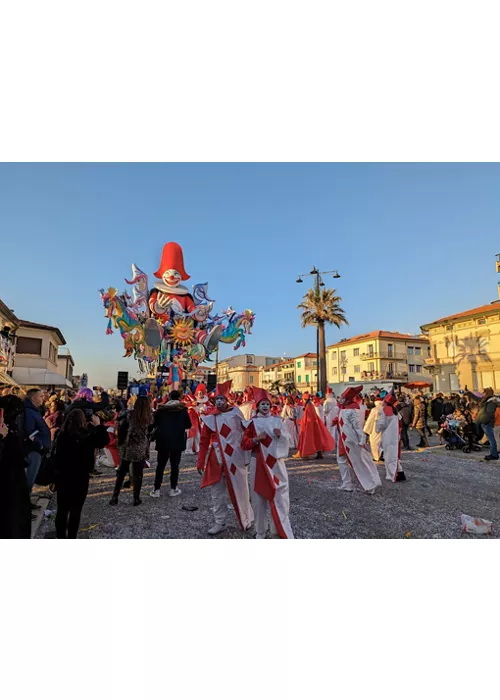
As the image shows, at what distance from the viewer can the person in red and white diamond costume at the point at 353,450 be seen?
6.63 m

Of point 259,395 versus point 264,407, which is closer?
point 264,407

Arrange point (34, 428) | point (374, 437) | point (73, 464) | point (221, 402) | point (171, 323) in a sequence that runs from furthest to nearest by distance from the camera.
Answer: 1. point (171, 323)
2. point (374, 437)
3. point (34, 428)
4. point (221, 402)
5. point (73, 464)

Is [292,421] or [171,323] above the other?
[171,323]

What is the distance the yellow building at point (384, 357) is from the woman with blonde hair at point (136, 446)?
5024 centimetres

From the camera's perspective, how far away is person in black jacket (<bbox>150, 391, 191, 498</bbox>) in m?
6.25

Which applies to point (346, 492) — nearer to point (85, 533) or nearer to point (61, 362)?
point (85, 533)

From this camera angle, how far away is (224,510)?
4816mm

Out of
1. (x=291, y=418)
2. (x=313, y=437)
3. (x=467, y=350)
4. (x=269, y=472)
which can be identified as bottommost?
(x=313, y=437)

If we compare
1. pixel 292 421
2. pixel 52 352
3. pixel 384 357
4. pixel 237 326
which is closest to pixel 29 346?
pixel 52 352

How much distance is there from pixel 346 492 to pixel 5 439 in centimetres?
539

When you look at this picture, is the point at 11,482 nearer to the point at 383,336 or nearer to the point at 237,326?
the point at 237,326

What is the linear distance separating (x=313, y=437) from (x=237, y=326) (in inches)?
545

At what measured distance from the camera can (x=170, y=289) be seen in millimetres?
22562

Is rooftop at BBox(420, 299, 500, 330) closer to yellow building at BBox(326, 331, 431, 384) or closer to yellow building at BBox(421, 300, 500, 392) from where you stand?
yellow building at BBox(421, 300, 500, 392)
